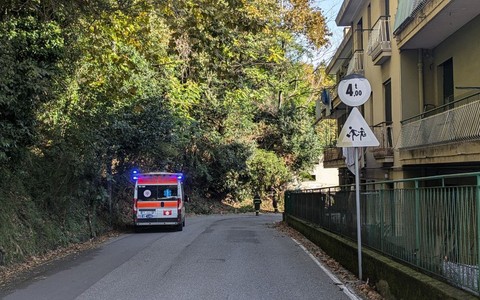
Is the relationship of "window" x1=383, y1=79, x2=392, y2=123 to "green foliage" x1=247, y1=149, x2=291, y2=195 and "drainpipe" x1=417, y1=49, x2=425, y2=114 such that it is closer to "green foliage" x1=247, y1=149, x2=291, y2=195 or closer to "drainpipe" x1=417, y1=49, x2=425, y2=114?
"drainpipe" x1=417, y1=49, x2=425, y2=114

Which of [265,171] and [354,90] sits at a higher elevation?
[354,90]

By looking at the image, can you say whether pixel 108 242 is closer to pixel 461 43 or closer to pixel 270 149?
pixel 461 43

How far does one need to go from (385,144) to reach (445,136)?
17.2 ft

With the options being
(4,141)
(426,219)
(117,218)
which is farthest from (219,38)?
(117,218)

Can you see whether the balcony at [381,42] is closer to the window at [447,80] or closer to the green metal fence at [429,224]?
the window at [447,80]

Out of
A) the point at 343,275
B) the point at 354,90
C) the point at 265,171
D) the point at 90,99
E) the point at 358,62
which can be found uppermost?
the point at 358,62

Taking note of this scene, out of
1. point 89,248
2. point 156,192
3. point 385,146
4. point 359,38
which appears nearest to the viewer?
point 89,248

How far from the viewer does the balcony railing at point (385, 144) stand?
1717 cm

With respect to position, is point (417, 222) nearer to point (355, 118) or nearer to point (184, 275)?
point (355, 118)

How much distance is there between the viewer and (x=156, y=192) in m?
21.2

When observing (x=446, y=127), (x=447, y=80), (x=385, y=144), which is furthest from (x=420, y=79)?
(x=446, y=127)

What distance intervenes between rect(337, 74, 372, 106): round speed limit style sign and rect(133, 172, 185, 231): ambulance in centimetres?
1330

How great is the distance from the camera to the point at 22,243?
12094 millimetres

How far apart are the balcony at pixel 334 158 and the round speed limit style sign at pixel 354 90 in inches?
624
